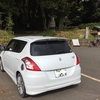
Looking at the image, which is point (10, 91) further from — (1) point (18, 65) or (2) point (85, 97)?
(2) point (85, 97)

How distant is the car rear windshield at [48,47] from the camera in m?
4.09

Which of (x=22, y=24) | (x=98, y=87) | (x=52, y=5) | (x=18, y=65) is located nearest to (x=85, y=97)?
(x=98, y=87)

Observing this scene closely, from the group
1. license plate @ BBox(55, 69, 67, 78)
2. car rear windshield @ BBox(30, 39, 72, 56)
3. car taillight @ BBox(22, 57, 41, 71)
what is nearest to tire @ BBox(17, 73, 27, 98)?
car taillight @ BBox(22, 57, 41, 71)

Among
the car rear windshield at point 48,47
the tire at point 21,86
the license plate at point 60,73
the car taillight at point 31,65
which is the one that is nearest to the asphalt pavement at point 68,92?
the tire at point 21,86

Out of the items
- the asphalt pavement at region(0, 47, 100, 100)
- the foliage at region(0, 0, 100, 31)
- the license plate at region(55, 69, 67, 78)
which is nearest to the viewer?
the license plate at region(55, 69, 67, 78)

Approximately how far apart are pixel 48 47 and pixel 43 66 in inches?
23.6

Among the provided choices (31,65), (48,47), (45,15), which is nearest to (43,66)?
(31,65)

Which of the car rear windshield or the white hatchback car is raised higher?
the car rear windshield

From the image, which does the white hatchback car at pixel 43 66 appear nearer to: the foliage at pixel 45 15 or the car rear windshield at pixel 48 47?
the car rear windshield at pixel 48 47

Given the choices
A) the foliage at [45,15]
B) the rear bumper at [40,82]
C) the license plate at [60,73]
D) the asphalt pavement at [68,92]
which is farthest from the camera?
the foliage at [45,15]

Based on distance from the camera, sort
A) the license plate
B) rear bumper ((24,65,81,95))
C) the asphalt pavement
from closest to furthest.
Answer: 1. rear bumper ((24,65,81,95))
2. the license plate
3. the asphalt pavement

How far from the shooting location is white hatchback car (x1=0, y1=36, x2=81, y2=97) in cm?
383

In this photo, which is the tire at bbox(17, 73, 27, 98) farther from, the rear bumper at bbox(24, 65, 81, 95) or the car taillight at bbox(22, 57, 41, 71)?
the car taillight at bbox(22, 57, 41, 71)

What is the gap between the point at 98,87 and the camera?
4.66 meters
